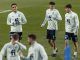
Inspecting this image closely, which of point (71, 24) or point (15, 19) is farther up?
point (15, 19)

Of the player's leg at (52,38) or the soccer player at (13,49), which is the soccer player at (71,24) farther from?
the soccer player at (13,49)

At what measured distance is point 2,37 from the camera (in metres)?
31.0

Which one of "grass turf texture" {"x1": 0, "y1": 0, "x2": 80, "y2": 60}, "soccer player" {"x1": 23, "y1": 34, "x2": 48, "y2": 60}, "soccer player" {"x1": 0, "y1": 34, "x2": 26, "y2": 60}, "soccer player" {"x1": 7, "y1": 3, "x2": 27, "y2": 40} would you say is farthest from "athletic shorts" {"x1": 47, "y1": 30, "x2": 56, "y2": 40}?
"soccer player" {"x1": 23, "y1": 34, "x2": 48, "y2": 60}

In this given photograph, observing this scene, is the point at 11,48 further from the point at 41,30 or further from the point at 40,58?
the point at 41,30

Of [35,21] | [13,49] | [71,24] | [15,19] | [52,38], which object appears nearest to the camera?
[13,49]

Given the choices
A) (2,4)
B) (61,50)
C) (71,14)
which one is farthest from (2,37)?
(2,4)

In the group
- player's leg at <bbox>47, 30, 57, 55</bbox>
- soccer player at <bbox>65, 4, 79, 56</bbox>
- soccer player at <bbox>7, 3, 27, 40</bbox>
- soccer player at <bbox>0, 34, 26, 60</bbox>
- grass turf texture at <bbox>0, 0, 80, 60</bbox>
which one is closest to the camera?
soccer player at <bbox>0, 34, 26, 60</bbox>

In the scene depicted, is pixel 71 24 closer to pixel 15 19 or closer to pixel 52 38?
pixel 52 38

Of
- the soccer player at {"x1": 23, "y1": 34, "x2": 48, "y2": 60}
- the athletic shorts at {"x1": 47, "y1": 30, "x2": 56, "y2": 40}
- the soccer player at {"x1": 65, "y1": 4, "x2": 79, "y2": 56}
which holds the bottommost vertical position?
the soccer player at {"x1": 23, "y1": 34, "x2": 48, "y2": 60}

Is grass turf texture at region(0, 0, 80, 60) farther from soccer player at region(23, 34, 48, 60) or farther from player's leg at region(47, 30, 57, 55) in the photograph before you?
soccer player at region(23, 34, 48, 60)

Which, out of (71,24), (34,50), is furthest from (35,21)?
(34,50)

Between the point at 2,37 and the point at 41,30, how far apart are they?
4458mm

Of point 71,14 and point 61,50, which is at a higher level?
point 71,14

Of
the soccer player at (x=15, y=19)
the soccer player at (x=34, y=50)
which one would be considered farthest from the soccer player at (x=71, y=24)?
the soccer player at (x=34, y=50)
